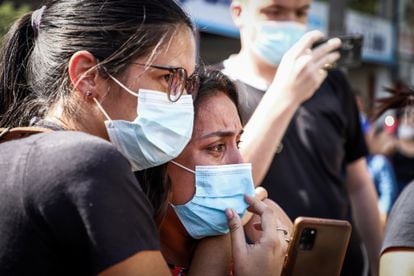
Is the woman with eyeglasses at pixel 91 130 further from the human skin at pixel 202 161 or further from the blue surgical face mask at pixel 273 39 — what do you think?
the blue surgical face mask at pixel 273 39

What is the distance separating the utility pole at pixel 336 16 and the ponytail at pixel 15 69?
4369 millimetres

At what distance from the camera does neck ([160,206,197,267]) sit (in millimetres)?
2041

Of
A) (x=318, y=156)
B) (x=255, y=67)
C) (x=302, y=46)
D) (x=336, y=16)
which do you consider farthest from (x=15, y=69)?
(x=336, y=16)

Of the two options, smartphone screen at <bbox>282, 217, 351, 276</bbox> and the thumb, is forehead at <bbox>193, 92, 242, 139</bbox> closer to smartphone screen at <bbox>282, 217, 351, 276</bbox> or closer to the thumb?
the thumb

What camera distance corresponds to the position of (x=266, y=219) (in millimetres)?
1917

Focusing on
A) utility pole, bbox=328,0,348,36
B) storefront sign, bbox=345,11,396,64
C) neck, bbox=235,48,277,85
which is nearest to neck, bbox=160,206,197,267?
neck, bbox=235,48,277,85

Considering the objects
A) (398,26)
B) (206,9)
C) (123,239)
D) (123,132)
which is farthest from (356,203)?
(398,26)

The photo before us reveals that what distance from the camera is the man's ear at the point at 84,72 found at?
1.69 metres

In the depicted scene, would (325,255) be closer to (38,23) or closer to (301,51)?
(38,23)

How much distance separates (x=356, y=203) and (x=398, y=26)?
47.3ft

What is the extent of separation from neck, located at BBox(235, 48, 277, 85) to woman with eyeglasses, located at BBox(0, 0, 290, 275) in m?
1.17

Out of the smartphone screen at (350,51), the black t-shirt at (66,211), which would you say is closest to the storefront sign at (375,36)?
the smartphone screen at (350,51)

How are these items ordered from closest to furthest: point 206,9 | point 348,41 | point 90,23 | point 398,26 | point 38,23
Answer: point 90,23 → point 38,23 → point 348,41 → point 206,9 → point 398,26

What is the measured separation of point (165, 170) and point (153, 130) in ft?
0.77
